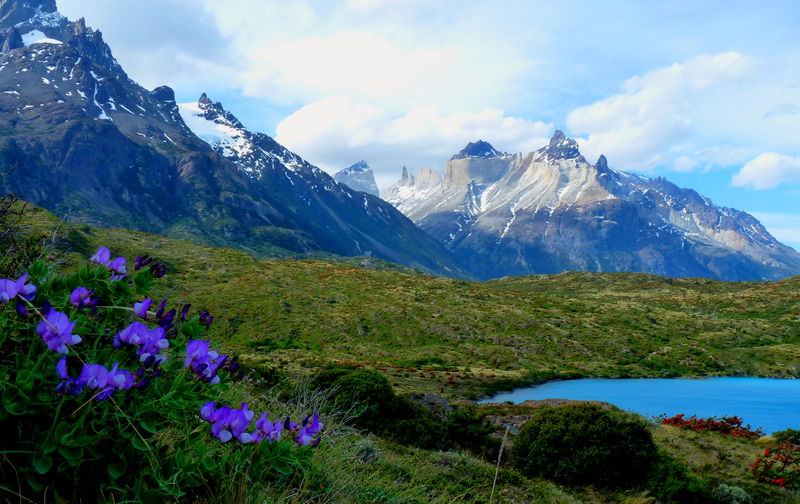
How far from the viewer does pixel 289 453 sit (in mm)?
3240

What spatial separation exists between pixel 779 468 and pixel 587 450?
652cm

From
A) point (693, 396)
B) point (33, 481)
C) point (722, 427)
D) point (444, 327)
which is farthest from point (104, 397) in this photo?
point (444, 327)

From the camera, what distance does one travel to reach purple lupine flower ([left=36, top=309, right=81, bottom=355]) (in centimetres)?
221

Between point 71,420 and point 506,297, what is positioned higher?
point 506,297

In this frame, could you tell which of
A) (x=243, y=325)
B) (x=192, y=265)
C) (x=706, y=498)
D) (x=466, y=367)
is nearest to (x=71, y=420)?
(x=706, y=498)

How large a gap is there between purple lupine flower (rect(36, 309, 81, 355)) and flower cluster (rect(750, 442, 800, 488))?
1731 cm

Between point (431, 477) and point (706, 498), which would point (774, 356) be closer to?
point (706, 498)

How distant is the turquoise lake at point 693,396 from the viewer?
3006cm

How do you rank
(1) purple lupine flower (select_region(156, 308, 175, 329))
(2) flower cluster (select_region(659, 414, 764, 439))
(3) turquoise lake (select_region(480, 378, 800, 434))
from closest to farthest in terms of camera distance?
(1) purple lupine flower (select_region(156, 308, 175, 329)) → (2) flower cluster (select_region(659, 414, 764, 439)) → (3) turquoise lake (select_region(480, 378, 800, 434))

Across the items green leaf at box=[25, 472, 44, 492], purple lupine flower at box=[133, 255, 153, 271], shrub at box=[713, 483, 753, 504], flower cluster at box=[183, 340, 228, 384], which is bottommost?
shrub at box=[713, 483, 753, 504]

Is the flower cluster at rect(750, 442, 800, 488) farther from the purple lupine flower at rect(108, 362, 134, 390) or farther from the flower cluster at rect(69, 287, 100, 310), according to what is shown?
the flower cluster at rect(69, 287, 100, 310)

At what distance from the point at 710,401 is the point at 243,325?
126 ft

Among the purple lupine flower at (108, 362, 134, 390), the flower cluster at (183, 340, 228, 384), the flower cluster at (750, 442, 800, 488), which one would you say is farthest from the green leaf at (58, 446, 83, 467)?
the flower cluster at (750, 442, 800, 488)

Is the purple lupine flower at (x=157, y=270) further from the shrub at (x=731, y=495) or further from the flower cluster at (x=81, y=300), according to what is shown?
the shrub at (x=731, y=495)
